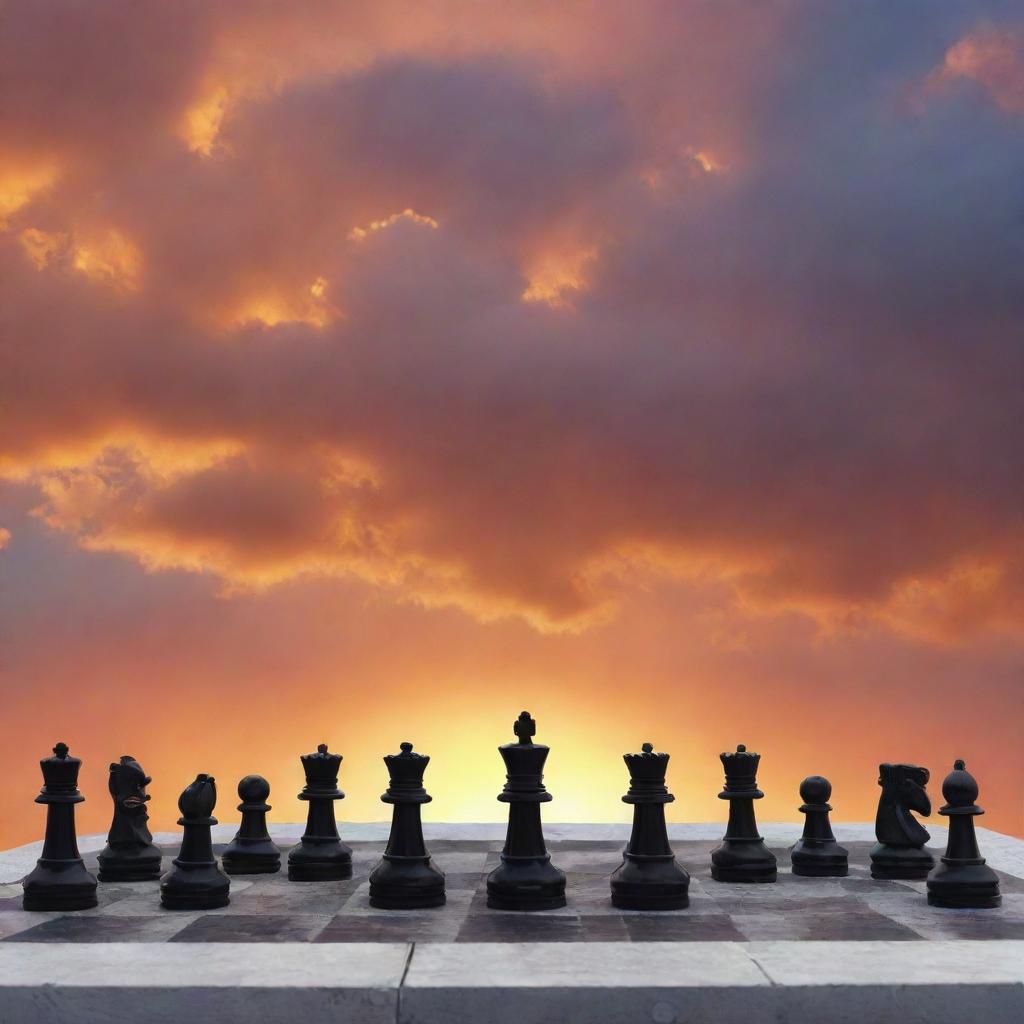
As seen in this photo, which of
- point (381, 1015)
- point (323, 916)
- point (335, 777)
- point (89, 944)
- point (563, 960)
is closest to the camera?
point (381, 1015)

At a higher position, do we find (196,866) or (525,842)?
(525,842)

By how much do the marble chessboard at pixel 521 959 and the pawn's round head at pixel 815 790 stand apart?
0.96 meters

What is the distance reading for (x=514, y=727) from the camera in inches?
267

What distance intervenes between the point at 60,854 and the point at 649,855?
3202 mm

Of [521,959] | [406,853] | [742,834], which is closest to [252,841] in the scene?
[406,853]

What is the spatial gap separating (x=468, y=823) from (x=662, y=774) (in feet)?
12.7

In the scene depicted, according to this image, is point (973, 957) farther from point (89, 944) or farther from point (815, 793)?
point (89, 944)

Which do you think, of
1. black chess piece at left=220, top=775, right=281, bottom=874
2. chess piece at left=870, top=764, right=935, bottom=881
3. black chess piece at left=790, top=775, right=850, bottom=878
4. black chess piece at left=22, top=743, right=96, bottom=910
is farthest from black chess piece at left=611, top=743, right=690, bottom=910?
black chess piece at left=22, top=743, right=96, bottom=910

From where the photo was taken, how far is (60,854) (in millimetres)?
6730

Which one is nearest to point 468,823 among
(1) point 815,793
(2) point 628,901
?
(1) point 815,793

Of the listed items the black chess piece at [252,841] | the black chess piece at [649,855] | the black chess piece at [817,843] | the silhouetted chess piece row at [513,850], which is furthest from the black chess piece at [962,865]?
the black chess piece at [252,841]

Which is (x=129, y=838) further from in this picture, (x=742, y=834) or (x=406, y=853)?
(x=742, y=834)

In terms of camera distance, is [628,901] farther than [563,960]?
Yes

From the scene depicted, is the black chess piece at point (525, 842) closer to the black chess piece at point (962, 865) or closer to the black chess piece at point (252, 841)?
the black chess piece at point (252, 841)
